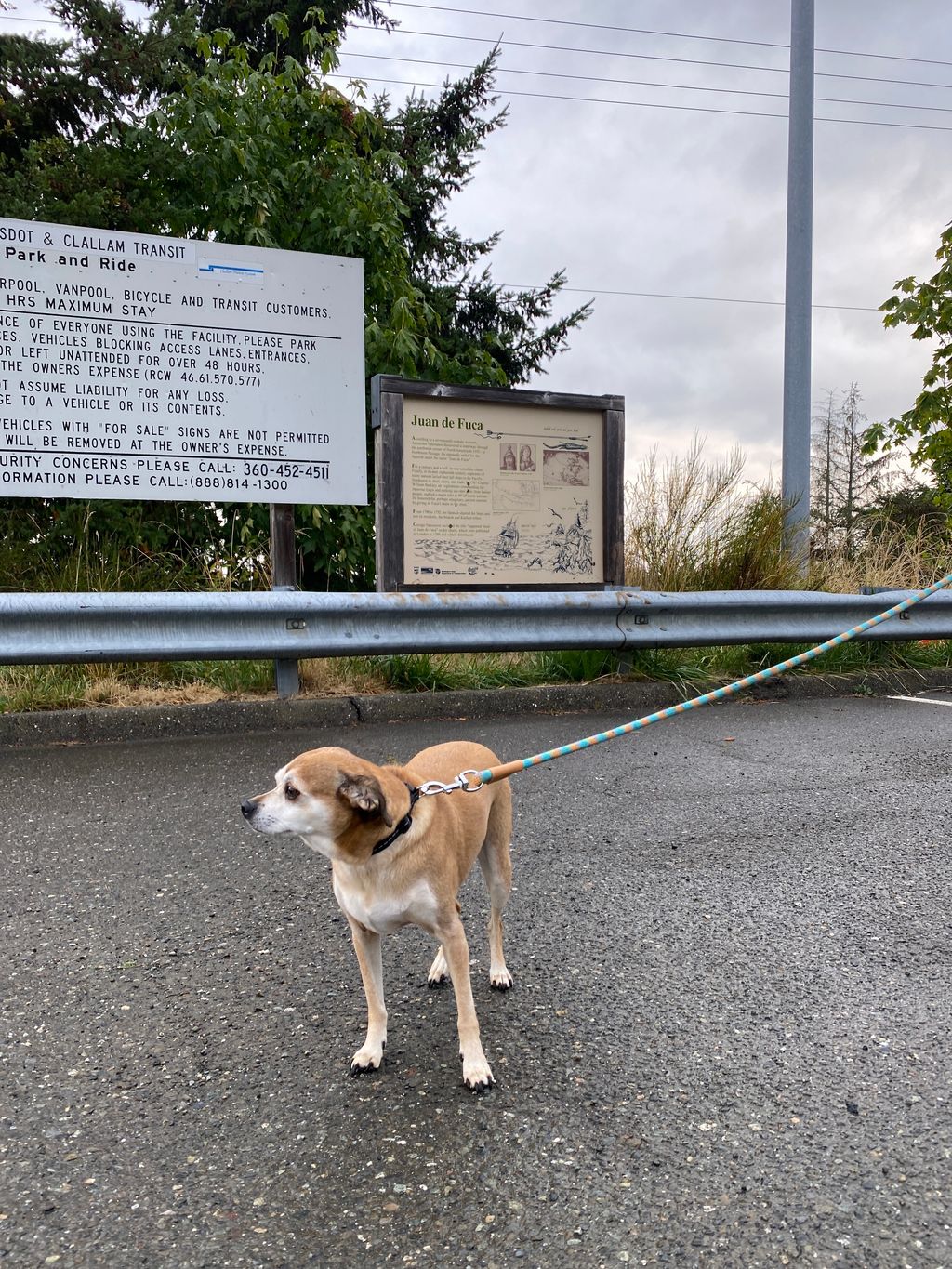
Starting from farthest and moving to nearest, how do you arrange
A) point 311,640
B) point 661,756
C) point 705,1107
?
point 311,640
point 661,756
point 705,1107

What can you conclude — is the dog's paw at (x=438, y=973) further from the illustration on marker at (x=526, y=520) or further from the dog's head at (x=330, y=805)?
the illustration on marker at (x=526, y=520)

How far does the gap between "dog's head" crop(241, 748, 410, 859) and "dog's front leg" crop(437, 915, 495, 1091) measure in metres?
0.30

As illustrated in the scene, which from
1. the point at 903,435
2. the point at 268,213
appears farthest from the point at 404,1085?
the point at 903,435

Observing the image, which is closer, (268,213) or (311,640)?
(311,640)

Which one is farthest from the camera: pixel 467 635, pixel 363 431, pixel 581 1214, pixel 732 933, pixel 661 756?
pixel 363 431

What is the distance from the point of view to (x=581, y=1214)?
1726 millimetres

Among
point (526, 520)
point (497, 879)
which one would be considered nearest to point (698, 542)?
point (526, 520)

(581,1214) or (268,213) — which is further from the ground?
(268,213)

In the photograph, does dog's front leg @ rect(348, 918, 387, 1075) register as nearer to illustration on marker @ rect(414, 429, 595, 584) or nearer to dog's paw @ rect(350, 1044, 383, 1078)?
dog's paw @ rect(350, 1044, 383, 1078)

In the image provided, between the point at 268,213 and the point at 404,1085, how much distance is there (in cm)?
890

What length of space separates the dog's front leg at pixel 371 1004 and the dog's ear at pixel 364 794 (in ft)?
1.19

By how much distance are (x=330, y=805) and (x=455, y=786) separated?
33cm

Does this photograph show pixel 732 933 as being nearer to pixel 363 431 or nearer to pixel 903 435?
pixel 363 431

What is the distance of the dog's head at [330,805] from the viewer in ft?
6.84
